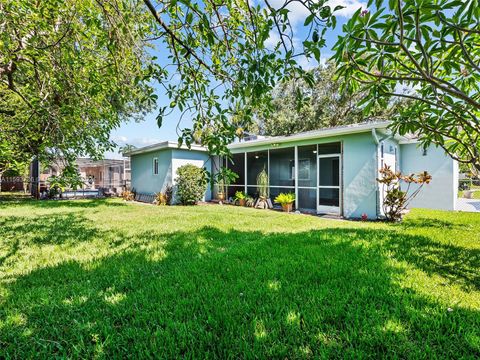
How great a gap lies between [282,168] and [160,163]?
23.4 ft

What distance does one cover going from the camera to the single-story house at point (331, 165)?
9.21m

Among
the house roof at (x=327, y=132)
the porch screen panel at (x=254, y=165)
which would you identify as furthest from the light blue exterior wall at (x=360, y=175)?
the porch screen panel at (x=254, y=165)

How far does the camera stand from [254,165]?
49.1 ft

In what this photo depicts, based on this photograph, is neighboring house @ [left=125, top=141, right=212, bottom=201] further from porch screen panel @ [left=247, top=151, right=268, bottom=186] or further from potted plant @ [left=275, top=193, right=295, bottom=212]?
potted plant @ [left=275, top=193, right=295, bottom=212]

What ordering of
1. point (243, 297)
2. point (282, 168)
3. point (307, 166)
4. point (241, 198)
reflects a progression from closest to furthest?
1. point (243, 297)
2. point (307, 166)
3. point (241, 198)
4. point (282, 168)

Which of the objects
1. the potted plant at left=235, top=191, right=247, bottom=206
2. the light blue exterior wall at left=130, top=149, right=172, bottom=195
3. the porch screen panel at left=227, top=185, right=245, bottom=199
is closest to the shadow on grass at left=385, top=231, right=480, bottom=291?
the potted plant at left=235, top=191, right=247, bottom=206

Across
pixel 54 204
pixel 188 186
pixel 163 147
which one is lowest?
pixel 54 204

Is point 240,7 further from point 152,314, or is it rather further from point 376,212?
point 376,212

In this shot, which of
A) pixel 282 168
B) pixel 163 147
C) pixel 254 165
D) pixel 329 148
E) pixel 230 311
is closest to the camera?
pixel 230 311

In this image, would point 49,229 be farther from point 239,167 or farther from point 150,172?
point 239,167

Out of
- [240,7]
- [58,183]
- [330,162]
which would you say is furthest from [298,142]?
[58,183]

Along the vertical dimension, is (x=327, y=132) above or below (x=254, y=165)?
above

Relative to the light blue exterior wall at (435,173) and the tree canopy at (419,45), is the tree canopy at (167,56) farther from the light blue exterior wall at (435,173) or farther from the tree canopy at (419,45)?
the light blue exterior wall at (435,173)

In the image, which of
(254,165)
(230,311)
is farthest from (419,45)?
(254,165)
